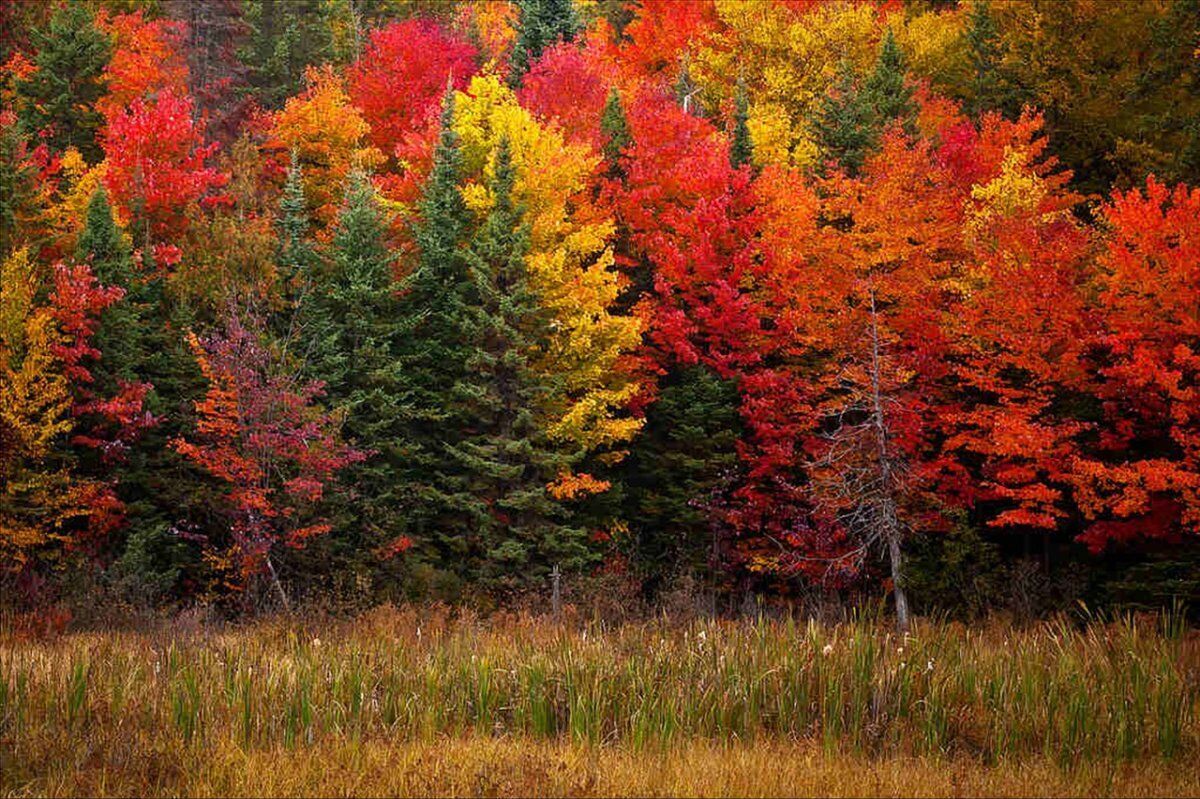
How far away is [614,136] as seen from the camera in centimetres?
3566

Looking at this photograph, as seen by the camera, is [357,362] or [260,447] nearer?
[260,447]

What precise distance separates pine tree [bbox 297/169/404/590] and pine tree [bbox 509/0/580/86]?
1685 centimetres

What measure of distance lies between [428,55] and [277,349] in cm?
2559

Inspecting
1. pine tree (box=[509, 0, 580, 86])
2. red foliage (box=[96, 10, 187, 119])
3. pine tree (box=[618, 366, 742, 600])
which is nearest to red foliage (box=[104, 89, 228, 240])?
red foliage (box=[96, 10, 187, 119])

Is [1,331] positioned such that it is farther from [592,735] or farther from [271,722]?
[592,735]

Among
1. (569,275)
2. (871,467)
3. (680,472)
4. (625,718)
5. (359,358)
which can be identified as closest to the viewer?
(625,718)

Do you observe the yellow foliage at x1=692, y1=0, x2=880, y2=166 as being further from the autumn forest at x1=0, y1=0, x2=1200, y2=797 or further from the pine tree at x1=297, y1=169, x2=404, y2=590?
the pine tree at x1=297, y1=169, x2=404, y2=590

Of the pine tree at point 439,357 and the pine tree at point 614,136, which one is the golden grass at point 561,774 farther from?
the pine tree at point 614,136

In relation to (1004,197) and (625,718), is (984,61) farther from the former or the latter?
(625,718)

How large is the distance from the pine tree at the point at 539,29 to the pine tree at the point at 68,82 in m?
16.0

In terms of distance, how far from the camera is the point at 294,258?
2923 cm

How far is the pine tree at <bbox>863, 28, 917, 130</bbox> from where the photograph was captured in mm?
33188

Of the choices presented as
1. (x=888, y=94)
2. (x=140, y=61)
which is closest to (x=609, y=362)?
(x=888, y=94)

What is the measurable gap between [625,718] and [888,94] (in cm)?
2945
